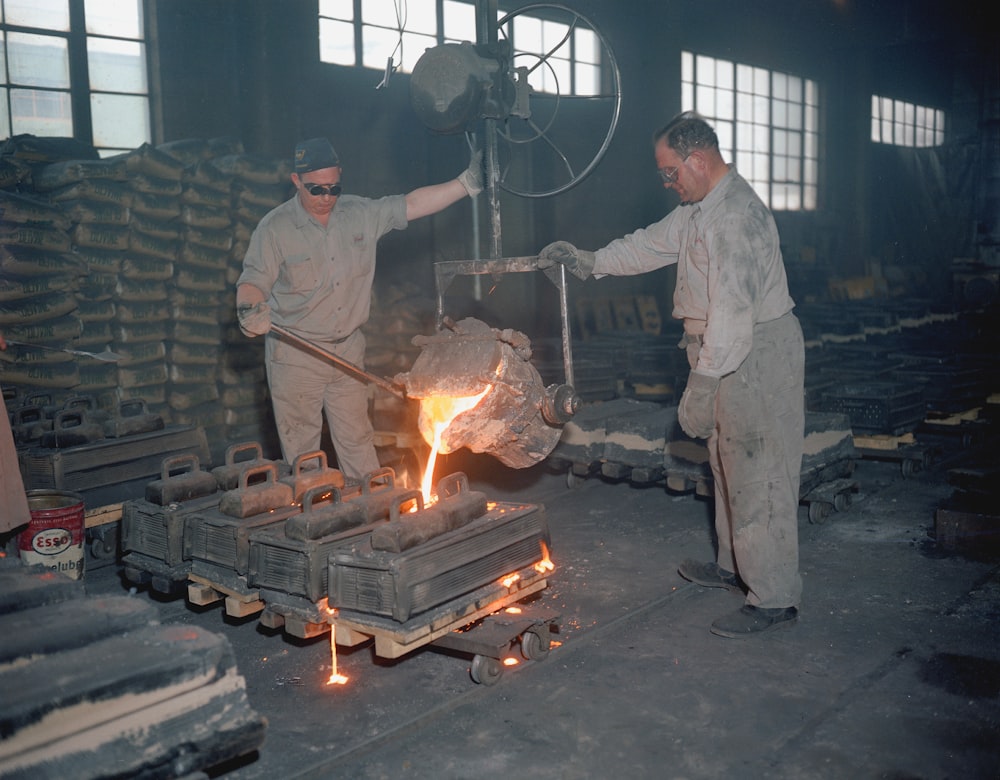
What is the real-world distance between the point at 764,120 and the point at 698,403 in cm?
1455

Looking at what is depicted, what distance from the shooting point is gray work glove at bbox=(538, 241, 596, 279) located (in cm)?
425

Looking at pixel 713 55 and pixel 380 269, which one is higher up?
pixel 713 55

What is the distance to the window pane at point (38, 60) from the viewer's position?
27.6ft

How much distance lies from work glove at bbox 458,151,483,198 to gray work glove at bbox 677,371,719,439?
1486mm

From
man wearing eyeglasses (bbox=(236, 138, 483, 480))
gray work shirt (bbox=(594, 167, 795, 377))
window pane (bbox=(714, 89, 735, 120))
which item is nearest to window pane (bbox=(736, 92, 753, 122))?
window pane (bbox=(714, 89, 735, 120))

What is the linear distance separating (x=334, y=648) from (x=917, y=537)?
363 cm

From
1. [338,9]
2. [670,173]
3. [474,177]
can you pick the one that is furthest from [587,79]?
[670,173]

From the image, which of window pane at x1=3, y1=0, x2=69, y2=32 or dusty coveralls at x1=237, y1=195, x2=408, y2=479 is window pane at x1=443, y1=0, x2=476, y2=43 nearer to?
window pane at x1=3, y1=0, x2=69, y2=32

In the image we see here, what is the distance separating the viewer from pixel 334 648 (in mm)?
3861

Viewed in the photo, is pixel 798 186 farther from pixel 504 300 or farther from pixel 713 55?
pixel 504 300

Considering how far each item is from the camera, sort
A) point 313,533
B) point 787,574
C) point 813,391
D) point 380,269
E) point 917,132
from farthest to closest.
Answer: point 917,132, point 380,269, point 813,391, point 787,574, point 313,533

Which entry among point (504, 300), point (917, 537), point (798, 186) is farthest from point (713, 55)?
point (917, 537)

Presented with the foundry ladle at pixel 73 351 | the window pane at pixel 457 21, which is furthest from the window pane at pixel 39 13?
the window pane at pixel 457 21

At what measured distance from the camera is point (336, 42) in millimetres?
10633
